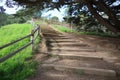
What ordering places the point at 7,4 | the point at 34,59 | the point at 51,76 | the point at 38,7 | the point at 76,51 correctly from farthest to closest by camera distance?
the point at 38,7 < the point at 7,4 < the point at 76,51 < the point at 34,59 < the point at 51,76

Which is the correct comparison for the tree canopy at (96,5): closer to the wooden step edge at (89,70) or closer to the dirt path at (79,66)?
the dirt path at (79,66)

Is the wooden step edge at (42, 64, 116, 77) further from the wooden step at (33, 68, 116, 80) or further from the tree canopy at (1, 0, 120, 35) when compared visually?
the tree canopy at (1, 0, 120, 35)

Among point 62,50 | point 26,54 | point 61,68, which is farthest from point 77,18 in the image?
point 61,68

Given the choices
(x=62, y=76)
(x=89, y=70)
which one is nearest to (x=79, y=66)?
(x=89, y=70)

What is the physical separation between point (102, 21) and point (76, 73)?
5411mm

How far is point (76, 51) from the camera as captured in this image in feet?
32.1

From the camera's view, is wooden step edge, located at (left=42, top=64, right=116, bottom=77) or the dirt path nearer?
the dirt path

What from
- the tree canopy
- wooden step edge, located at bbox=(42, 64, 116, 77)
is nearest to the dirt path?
wooden step edge, located at bbox=(42, 64, 116, 77)

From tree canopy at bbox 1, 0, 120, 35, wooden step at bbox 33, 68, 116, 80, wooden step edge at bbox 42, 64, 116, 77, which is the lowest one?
wooden step at bbox 33, 68, 116, 80

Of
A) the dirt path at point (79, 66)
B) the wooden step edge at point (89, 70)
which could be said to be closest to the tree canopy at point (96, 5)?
the dirt path at point (79, 66)

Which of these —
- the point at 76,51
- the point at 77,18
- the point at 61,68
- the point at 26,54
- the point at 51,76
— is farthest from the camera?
the point at 77,18

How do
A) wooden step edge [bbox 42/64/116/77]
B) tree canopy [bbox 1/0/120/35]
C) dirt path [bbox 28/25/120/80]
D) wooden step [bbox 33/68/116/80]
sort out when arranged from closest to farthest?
1. wooden step [bbox 33/68/116/80]
2. dirt path [bbox 28/25/120/80]
3. wooden step edge [bbox 42/64/116/77]
4. tree canopy [bbox 1/0/120/35]

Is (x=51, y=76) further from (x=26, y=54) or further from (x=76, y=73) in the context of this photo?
(x=26, y=54)

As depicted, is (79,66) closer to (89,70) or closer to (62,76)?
(89,70)
